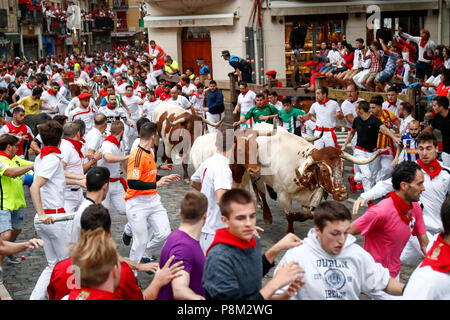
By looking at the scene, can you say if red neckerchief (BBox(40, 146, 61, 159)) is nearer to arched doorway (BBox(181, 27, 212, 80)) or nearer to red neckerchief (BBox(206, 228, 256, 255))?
red neckerchief (BBox(206, 228, 256, 255))

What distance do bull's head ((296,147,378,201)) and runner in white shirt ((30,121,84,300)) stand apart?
353cm

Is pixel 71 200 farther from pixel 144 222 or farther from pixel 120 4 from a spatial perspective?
pixel 120 4

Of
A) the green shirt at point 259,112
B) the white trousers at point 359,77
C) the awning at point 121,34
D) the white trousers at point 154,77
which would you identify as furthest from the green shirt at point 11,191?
the awning at point 121,34

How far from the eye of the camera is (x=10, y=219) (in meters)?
7.91

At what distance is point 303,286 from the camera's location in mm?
4277

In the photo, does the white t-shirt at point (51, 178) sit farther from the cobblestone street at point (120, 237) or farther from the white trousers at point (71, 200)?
the cobblestone street at point (120, 237)

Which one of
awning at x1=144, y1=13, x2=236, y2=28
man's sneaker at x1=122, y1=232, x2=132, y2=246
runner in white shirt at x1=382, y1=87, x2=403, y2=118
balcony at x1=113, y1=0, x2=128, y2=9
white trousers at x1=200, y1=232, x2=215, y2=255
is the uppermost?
balcony at x1=113, y1=0, x2=128, y2=9

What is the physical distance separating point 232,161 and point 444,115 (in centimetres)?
357

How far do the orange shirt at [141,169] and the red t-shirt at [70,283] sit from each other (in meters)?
2.96

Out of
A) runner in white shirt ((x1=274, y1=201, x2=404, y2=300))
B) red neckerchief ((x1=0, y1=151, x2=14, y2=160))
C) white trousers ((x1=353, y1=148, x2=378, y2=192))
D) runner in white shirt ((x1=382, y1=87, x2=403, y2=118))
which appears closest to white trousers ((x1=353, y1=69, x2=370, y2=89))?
runner in white shirt ((x1=382, y1=87, x2=403, y2=118))

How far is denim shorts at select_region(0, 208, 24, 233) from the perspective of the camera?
779 centimetres

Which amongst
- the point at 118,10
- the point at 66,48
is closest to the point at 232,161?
the point at 66,48
